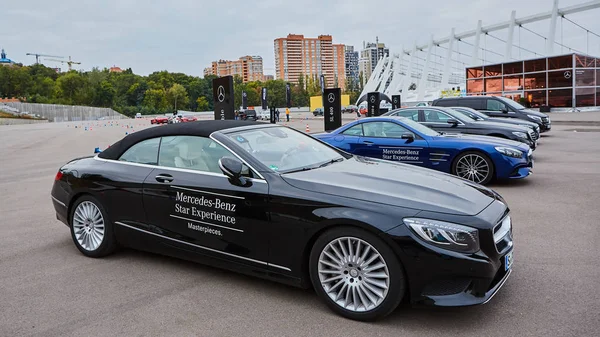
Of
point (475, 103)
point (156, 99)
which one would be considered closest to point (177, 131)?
point (475, 103)

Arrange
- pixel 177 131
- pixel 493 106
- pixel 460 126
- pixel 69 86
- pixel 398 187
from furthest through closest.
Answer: pixel 69 86 < pixel 493 106 < pixel 460 126 < pixel 177 131 < pixel 398 187

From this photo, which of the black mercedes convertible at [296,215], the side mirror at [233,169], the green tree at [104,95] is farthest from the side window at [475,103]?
the green tree at [104,95]

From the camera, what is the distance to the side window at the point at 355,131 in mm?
9944

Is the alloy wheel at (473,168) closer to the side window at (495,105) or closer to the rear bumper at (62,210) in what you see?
the rear bumper at (62,210)

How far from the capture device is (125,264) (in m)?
4.98

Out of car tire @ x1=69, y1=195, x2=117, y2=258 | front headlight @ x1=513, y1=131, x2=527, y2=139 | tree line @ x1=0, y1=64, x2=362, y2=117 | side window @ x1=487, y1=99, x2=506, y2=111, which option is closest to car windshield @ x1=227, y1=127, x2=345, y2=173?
car tire @ x1=69, y1=195, x2=117, y2=258

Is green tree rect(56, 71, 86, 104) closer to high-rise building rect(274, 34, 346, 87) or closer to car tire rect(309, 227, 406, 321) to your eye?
high-rise building rect(274, 34, 346, 87)

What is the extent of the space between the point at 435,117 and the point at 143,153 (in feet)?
29.1

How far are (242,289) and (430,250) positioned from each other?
1.78m

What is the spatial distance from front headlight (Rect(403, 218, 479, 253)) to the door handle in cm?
234

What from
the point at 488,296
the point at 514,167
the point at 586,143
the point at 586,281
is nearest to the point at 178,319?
the point at 488,296

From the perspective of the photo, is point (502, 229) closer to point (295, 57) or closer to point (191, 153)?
point (191, 153)

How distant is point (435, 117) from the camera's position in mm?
12172

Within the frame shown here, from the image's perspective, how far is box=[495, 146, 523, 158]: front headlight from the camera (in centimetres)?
880
